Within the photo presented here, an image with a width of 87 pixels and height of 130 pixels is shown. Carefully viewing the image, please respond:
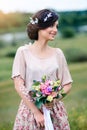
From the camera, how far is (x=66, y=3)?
14.3 feet

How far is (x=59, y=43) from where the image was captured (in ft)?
14.3

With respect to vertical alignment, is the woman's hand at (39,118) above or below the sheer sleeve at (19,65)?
below

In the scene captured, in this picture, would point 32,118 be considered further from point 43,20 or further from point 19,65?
point 43,20

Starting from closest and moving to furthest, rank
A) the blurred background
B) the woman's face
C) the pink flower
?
the pink flower, the woman's face, the blurred background

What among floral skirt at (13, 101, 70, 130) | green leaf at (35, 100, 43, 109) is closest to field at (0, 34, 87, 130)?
floral skirt at (13, 101, 70, 130)

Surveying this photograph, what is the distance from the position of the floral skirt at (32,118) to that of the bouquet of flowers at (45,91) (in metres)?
0.14

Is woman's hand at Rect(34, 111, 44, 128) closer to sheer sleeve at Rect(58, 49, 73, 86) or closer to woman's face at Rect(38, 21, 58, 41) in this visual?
sheer sleeve at Rect(58, 49, 73, 86)

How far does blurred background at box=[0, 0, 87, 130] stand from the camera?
4266 mm

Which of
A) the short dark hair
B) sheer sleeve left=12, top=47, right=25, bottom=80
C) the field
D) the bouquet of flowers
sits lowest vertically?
the field

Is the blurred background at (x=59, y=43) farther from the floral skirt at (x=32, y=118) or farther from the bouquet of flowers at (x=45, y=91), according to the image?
the bouquet of flowers at (x=45, y=91)

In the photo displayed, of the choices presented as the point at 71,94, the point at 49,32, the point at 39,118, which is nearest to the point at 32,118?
the point at 39,118

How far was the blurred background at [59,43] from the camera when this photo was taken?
427 cm

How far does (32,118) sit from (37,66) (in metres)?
0.33

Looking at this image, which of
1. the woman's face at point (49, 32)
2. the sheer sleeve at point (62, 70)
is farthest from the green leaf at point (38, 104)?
the woman's face at point (49, 32)
